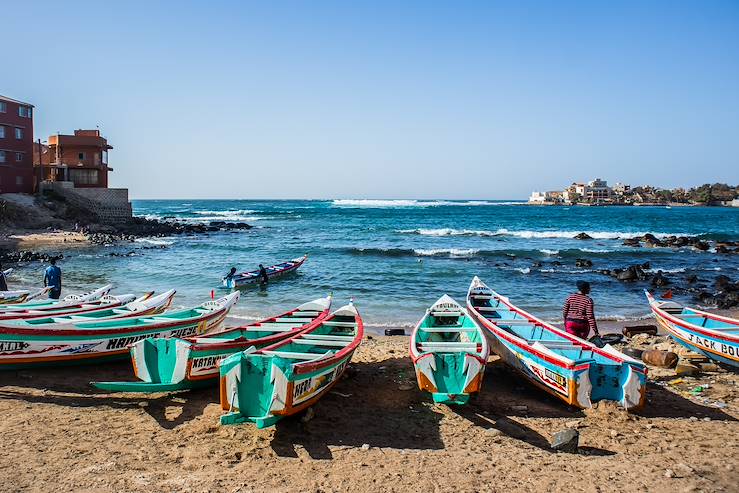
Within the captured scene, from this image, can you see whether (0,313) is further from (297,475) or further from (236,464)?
(297,475)

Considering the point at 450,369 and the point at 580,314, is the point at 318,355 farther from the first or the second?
the point at 580,314

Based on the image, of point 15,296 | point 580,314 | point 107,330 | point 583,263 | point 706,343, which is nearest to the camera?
point 107,330

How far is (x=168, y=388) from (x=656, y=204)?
172462 millimetres

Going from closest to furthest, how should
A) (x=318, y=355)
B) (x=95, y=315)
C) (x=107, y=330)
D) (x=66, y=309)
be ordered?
(x=318, y=355)
(x=107, y=330)
(x=95, y=315)
(x=66, y=309)

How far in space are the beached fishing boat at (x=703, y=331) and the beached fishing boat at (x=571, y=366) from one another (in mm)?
3211

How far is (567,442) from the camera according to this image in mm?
6867

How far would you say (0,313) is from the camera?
1092cm

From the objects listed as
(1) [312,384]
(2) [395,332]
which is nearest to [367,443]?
(1) [312,384]

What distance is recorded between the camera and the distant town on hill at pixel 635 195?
142 meters

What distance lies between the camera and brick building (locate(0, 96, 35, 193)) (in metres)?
42.7

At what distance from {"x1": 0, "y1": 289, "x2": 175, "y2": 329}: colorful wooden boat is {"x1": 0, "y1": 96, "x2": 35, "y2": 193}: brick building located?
38.9 m

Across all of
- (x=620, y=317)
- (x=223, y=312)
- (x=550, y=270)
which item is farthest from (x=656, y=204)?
(x=223, y=312)

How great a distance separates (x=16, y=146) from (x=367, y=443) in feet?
161

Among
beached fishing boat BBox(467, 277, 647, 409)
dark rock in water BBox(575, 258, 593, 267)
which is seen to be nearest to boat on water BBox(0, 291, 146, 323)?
beached fishing boat BBox(467, 277, 647, 409)
